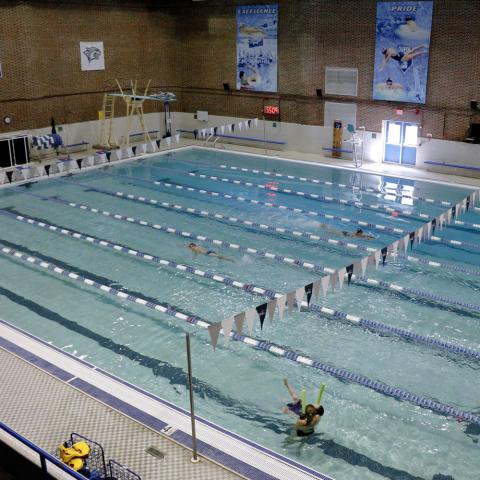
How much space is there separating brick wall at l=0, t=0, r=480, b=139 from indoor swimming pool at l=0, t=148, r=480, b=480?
10.8 ft


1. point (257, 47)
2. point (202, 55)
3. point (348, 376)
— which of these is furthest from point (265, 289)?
point (202, 55)

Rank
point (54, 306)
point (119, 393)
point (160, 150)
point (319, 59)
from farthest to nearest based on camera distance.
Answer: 1. point (160, 150)
2. point (319, 59)
3. point (54, 306)
4. point (119, 393)

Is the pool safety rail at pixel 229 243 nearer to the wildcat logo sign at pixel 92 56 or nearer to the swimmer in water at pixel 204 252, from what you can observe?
the swimmer in water at pixel 204 252

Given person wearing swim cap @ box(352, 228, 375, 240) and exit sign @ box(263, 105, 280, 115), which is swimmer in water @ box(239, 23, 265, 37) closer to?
exit sign @ box(263, 105, 280, 115)

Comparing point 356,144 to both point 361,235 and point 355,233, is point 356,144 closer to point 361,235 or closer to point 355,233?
point 355,233

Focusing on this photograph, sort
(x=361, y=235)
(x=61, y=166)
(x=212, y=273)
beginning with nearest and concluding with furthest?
(x=212, y=273), (x=361, y=235), (x=61, y=166)

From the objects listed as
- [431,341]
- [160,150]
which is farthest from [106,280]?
[160,150]

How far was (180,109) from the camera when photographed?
24.1m

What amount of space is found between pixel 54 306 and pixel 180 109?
15999 millimetres

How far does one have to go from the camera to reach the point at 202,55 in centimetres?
2272

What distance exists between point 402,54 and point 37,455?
52.0 feet

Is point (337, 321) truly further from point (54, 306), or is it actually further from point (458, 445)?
point (54, 306)

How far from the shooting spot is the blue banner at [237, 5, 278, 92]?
20.5 m

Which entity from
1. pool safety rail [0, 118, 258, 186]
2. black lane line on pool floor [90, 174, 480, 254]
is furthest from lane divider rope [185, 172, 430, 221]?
pool safety rail [0, 118, 258, 186]
